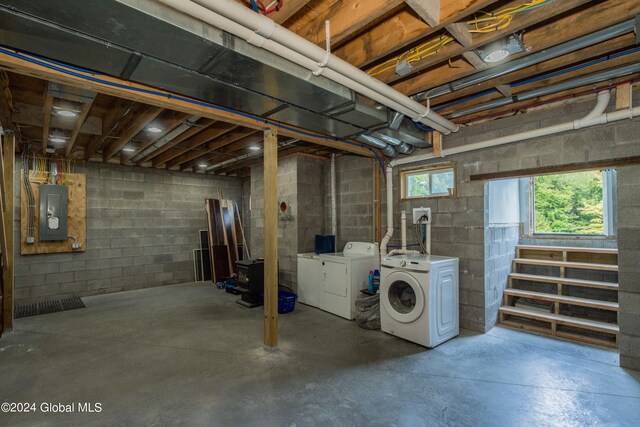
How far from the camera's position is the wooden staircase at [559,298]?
331 centimetres

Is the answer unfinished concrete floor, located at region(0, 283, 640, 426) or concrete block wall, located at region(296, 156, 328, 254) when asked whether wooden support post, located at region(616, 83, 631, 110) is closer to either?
unfinished concrete floor, located at region(0, 283, 640, 426)

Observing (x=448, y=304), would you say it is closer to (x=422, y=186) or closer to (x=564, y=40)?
(x=422, y=186)

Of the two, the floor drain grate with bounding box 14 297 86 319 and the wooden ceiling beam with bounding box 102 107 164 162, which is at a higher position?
the wooden ceiling beam with bounding box 102 107 164 162

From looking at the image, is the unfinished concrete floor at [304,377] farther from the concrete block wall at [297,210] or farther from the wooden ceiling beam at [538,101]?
the wooden ceiling beam at [538,101]

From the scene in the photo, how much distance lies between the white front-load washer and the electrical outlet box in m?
0.64

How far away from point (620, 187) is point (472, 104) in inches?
58.6

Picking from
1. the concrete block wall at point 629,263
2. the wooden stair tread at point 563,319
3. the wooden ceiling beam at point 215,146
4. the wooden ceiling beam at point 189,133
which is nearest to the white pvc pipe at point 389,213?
the wooden stair tread at point 563,319

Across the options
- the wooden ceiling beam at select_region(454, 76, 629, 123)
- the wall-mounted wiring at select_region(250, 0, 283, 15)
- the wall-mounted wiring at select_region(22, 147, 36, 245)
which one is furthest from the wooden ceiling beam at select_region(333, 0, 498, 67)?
the wall-mounted wiring at select_region(22, 147, 36, 245)

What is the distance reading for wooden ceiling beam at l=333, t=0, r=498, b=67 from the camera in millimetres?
1708

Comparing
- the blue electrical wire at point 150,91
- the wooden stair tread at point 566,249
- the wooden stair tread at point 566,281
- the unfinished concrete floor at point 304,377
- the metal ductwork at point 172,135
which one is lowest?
the unfinished concrete floor at point 304,377

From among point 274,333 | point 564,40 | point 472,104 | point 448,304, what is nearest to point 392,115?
point 472,104

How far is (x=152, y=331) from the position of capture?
3557 millimetres

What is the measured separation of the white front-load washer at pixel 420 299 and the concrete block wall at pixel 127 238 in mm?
4719

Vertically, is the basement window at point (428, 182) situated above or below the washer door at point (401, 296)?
above
